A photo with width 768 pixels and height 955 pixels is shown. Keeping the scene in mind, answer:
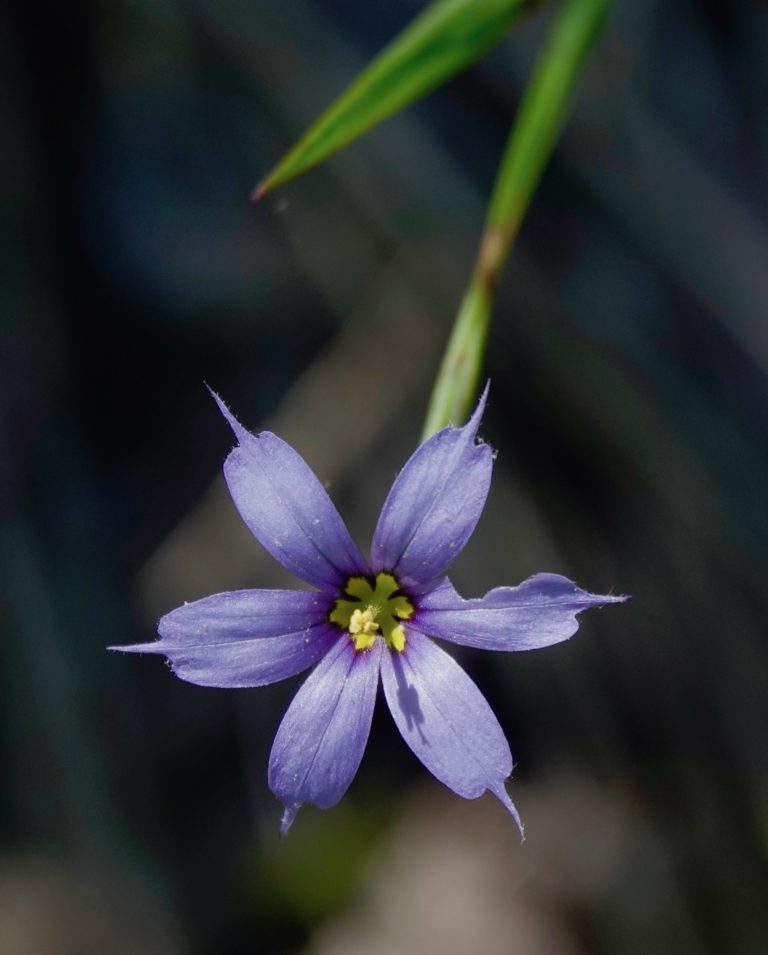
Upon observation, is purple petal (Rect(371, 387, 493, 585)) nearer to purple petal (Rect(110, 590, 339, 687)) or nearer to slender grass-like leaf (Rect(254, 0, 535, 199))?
purple petal (Rect(110, 590, 339, 687))

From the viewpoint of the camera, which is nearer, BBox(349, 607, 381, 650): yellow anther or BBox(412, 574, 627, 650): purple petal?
BBox(412, 574, 627, 650): purple petal

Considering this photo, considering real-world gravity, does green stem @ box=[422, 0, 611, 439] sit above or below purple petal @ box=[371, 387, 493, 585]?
above

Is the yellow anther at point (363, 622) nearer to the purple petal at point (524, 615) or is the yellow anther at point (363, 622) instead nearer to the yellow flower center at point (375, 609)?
the yellow flower center at point (375, 609)

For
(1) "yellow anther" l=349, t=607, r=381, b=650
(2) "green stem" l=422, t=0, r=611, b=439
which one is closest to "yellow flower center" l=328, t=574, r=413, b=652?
(1) "yellow anther" l=349, t=607, r=381, b=650

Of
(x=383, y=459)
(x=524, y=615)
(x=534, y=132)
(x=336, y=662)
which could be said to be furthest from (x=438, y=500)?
(x=383, y=459)

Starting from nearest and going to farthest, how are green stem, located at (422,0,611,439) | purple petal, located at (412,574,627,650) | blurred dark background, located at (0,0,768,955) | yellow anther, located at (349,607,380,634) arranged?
purple petal, located at (412,574,627,650) < yellow anther, located at (349,607,380,634) < green stem, located at (422,0,611,439) < blurred dark background, located at (0,0,768,955)

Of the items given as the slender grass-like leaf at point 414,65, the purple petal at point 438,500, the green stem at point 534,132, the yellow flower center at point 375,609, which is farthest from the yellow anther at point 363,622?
the slender grass-like leaf at point 414,65

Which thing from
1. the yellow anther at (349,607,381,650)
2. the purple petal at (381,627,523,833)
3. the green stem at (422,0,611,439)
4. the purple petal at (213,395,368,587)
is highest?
the green stem at (422,0,611,439)

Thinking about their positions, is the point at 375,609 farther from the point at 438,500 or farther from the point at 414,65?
the point at 414,65
